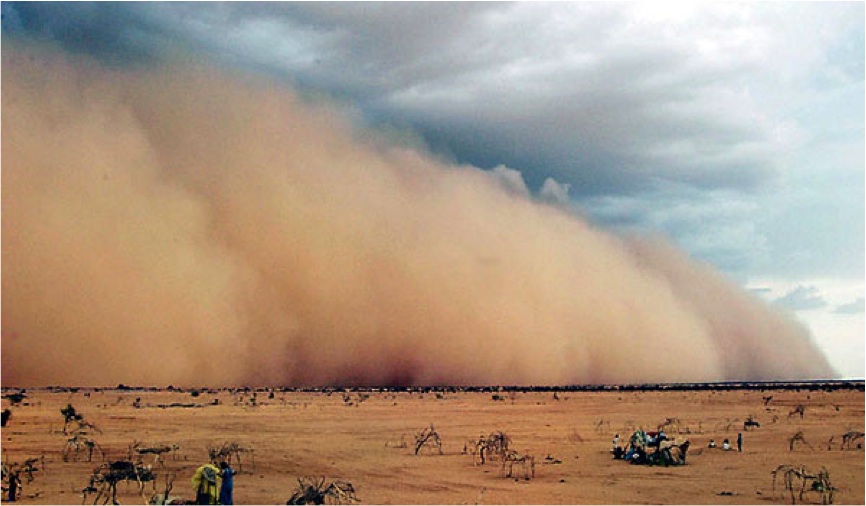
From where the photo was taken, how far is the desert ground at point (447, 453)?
40.2ft

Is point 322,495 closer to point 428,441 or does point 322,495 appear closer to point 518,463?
point 518,463

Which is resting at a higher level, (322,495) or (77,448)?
(322,495)

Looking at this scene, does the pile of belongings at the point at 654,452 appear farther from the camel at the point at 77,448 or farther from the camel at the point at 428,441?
the camel at the point at 77,448

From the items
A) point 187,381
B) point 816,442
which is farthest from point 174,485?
point 187,381

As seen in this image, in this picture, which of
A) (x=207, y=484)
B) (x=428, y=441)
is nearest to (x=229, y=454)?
(x=428, y=441)

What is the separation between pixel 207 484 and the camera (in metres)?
9.73

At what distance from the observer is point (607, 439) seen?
19734 mm

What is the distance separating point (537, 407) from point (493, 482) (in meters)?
21.4

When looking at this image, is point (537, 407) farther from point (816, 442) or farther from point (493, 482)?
point (493, 482)

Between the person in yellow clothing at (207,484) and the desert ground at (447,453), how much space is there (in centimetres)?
205

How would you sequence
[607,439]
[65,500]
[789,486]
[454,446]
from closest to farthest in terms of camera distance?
1. [65,500]
2. [789,486]
3. [454,446]
4. [607,439]

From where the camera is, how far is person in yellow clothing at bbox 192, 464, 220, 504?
9.62 meters

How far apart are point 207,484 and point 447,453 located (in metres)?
8.08

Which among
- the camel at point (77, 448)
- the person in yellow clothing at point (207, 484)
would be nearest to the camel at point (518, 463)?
the person in yellow clothing at point (207, 484)
